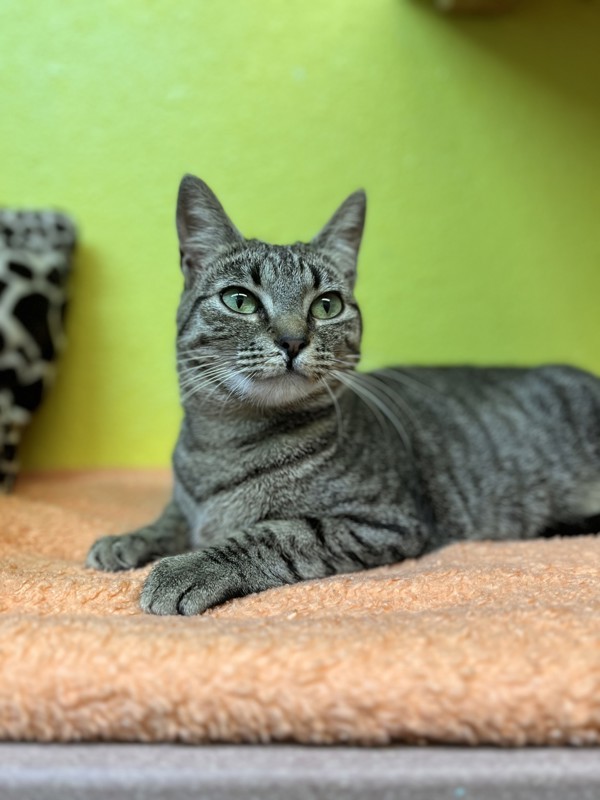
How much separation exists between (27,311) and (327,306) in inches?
37.1

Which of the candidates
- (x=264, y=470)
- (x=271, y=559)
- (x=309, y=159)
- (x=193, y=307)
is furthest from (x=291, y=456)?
(x=309, y=159)

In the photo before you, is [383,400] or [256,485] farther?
[383,400]

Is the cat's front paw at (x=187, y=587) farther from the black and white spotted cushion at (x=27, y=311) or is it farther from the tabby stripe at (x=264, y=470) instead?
the black and white spotted cushion at (x=27, y=311)

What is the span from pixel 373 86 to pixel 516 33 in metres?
0.46

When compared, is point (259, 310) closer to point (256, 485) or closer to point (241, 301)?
point (241, 301)

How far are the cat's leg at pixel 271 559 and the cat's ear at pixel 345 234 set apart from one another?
511 mm

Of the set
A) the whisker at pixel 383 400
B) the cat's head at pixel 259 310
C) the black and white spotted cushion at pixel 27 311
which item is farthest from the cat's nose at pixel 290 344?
the black and white spotted cushion at pixel 27 311

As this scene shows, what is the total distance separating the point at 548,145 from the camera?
205 cm

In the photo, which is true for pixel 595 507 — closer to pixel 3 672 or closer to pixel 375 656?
pixel 375 656

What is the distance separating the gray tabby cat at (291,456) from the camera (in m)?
1.07

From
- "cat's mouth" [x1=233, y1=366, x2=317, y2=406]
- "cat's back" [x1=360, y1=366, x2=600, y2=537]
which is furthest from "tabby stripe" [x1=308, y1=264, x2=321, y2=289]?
"cat's back" [x1=360, y1=366, x2=600, y2=537]

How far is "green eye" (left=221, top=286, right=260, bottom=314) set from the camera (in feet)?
3.82

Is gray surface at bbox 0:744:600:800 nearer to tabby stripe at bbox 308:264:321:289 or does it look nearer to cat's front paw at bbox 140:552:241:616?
cat's front paw at bbox 140:552:241:616

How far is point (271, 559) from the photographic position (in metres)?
1.05
